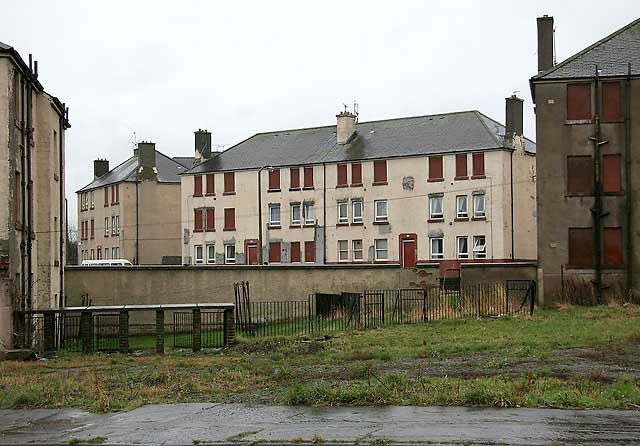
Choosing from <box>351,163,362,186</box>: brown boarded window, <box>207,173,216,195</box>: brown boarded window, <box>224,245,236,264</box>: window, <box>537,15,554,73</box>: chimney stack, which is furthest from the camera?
<box>207,173,216,195</box>: brown boarded window

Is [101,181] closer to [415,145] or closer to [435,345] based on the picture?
[415,145]

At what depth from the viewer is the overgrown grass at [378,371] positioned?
49.9 ft

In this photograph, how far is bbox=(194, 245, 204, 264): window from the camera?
3110 inches

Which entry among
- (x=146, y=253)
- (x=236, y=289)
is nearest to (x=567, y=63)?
(x=236, y=289)

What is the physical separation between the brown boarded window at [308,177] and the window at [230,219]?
22.5 feet

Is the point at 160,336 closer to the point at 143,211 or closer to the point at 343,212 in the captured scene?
the point at 343,212

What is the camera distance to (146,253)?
279 ft

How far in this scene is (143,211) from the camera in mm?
85625

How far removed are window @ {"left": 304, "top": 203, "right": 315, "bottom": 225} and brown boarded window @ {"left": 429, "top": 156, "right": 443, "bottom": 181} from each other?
10171 millimetres

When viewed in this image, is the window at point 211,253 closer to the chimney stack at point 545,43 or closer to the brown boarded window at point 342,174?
the brown boarded window at point 342,174

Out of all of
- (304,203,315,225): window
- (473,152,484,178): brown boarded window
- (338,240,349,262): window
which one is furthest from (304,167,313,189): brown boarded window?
(473,152,484,178): brown boarded window

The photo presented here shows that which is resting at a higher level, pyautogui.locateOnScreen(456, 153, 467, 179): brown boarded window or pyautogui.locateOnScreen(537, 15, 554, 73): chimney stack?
pyautogui.locateOnScreen(537, 15, 554, 73): chimney stack

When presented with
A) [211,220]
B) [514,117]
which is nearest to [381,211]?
[514,117]

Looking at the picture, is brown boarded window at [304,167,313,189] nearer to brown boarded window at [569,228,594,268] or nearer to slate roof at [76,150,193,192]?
slate roof at [76,150,193,192]
